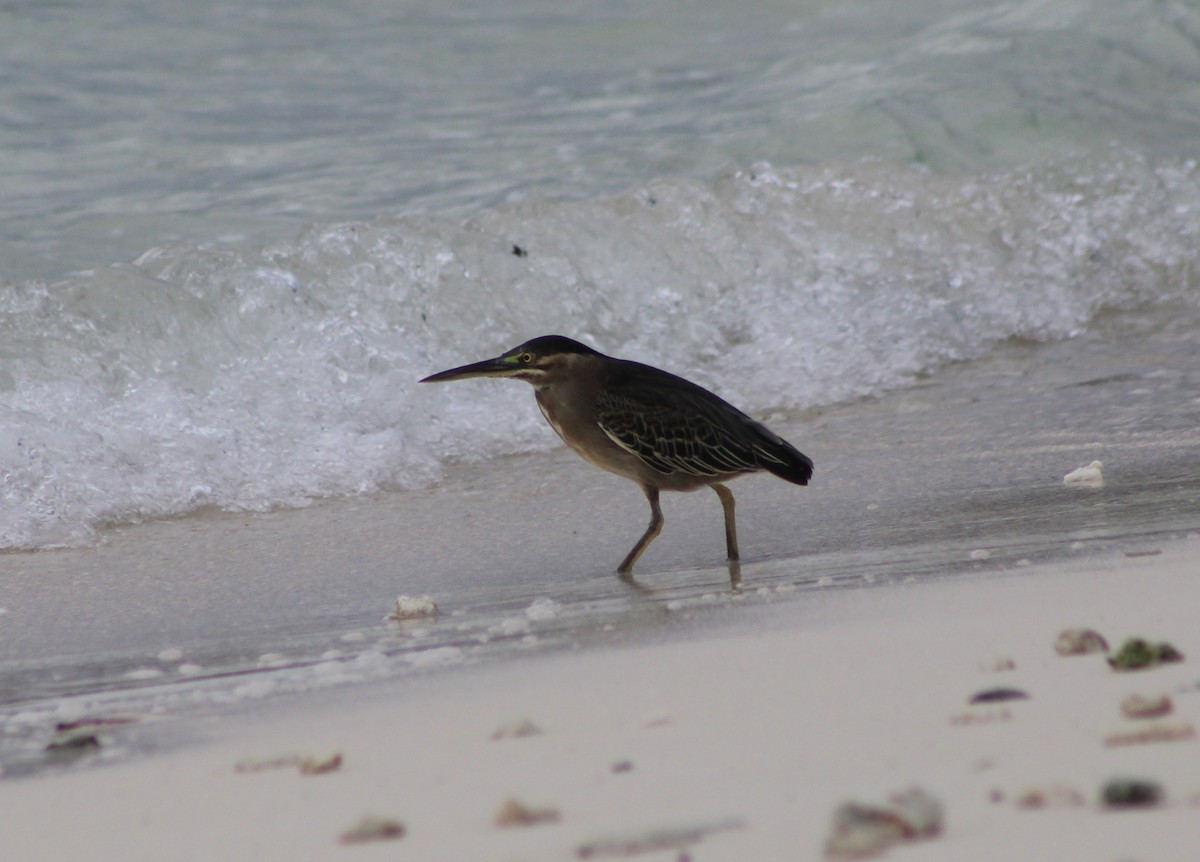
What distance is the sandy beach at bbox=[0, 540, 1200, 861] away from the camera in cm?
225

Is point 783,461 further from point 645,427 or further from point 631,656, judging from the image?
point 631,656

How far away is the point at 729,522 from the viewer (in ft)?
16.9

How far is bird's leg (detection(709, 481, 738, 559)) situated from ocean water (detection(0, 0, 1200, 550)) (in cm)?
190

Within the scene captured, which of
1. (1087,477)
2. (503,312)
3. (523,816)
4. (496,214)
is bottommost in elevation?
(523,816)

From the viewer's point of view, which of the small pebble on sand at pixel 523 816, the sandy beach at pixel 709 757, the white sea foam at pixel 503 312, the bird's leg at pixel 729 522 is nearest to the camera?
the sandy beach at pixel 709 757

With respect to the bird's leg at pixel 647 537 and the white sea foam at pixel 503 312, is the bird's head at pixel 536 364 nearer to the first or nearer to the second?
the bird's leg at pixel 647 537

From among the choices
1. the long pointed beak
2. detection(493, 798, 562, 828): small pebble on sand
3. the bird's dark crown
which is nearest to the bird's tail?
the bird's dark crown

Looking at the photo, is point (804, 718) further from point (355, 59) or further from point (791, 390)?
point (355, 59)

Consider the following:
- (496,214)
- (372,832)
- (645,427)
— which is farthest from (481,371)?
(496,214)

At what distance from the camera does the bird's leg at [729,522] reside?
5121 millimetres

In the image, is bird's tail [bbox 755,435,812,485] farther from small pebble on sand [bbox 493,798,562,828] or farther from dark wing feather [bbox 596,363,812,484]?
small pebble on sand [bbox 493,798,562,828]

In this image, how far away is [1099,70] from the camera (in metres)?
13.1

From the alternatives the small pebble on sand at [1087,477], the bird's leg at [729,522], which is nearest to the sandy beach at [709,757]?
the bird's leg at [729,522]

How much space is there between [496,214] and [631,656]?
5992 mm
